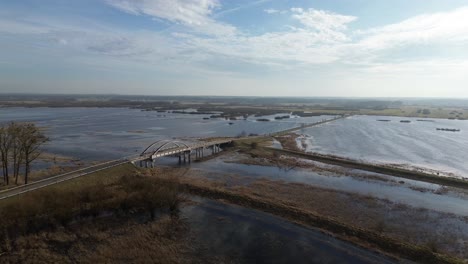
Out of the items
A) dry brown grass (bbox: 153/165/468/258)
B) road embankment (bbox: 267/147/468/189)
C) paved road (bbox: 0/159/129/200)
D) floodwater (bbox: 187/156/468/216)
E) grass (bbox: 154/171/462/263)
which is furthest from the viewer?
road embankment (bbox: 267/147/468/189)

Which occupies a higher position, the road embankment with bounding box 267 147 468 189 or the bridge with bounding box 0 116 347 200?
the bridge with bounding box 0 116 347 200

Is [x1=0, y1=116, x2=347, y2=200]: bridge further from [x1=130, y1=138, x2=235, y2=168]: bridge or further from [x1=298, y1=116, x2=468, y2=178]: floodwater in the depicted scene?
[x1=298, y1=116, x2=468, y2=178]: floodwater

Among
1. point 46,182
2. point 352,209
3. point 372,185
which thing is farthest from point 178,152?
point 352,209

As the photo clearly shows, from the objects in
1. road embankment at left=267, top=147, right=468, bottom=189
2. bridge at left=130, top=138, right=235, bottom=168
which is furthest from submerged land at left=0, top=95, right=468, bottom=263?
bridge at left=130, top=138, right=235, bottom=168

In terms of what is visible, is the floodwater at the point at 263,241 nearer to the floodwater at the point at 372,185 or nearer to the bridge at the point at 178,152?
the floodwater at the point at 372,185

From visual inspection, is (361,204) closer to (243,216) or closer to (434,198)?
(434,198)

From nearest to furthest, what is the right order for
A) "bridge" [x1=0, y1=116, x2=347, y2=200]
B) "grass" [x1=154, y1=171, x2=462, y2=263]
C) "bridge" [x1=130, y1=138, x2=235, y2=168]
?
"grass" [x1=154, y1=171, x2=462, y2=263], "bridge" [x1=0, y1=116, x2=347, y2=200], "bridge" [x1=130, y1=138, x2=235, y2=168]

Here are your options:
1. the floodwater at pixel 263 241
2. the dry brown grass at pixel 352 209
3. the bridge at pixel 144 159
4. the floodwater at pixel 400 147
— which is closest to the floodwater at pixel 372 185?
the dry brown grass at pixel 352 209
